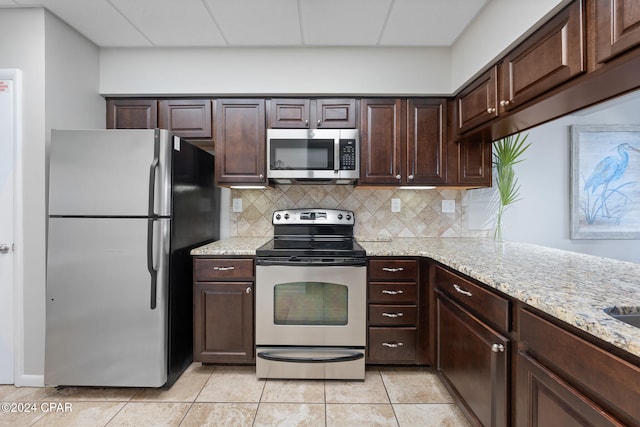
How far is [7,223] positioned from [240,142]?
161cm

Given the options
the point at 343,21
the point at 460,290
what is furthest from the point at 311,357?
the point at 343,21

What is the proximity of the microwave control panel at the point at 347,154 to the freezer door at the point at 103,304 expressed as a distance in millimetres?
1329

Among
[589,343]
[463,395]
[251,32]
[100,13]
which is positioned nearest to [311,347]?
[463,395]

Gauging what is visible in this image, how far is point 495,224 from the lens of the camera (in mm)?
2654

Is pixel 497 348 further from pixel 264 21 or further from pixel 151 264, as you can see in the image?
pixel 264 21

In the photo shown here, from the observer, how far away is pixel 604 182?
2.58 meters

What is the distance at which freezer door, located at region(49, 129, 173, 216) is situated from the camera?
A: 5.94 feet

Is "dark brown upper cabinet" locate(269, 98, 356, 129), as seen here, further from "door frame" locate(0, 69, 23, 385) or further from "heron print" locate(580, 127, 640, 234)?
"heron print" locate(580, 127, 640, 234)

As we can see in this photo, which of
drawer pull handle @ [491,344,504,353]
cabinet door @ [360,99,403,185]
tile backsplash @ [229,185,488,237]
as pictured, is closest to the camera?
drawer pull handle @ [491,344,504,353]

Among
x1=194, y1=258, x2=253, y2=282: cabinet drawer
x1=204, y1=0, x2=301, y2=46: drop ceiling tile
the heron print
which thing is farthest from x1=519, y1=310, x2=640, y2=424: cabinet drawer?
the heron print

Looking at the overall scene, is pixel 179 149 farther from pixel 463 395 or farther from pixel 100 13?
pixel 463 395

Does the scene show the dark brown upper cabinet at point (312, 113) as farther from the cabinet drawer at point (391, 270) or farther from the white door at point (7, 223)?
the white door at point (7, 223)

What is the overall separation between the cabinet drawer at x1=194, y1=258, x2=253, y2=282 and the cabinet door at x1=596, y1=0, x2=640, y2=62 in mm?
2084

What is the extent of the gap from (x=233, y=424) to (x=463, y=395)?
1251mm
